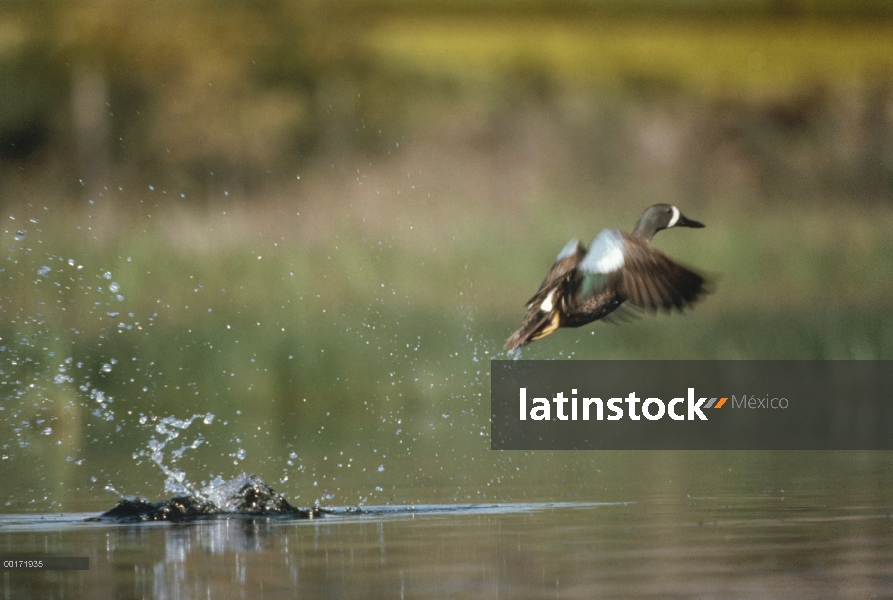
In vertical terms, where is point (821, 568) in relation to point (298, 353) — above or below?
below

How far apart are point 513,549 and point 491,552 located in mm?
84

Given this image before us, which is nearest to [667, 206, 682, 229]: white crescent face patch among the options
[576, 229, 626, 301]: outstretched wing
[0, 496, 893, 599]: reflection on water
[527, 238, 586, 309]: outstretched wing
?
[527, 238, 586, 309]: outstretched wing

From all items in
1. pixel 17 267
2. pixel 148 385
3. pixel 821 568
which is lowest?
pixel 821 568

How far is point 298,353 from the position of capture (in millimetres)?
10367

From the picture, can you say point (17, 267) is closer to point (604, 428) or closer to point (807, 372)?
point (604, 428)

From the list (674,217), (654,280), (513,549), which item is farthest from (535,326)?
(513,549)

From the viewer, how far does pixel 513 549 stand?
4.09 metres

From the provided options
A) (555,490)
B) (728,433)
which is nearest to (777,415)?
(728,433)

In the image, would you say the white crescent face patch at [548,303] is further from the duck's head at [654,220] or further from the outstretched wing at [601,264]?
the duck's head at [654,220]

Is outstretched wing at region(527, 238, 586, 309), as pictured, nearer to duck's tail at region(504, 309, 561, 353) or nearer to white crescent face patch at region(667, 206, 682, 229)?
duck's tail at region(504, 309, 561, 353)

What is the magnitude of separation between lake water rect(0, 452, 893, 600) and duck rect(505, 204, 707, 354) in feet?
2.67

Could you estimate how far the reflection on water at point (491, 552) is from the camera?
3422 mm

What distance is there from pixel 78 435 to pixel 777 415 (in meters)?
5.54

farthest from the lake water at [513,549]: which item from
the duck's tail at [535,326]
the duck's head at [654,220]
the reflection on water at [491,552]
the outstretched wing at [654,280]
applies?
the duck's head at [654,220]
